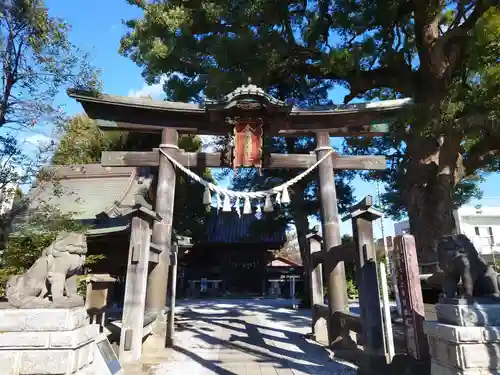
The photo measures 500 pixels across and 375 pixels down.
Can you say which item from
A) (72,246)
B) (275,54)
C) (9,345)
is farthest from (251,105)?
(9,345)

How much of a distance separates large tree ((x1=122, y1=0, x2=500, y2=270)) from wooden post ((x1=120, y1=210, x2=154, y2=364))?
5.90 metres

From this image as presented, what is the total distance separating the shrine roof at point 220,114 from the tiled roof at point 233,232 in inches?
457

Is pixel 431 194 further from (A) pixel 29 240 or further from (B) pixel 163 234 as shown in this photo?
(A) pixel 29 240

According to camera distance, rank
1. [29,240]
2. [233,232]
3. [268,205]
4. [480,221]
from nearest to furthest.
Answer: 1. [268,205]
2. [29,240]
3. [233,232]
4. [480,221]

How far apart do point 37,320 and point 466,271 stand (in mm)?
4543

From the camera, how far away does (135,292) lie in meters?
5.39

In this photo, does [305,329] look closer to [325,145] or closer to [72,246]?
[325,145]

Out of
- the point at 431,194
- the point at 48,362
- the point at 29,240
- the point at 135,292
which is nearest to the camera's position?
the point at 48,362

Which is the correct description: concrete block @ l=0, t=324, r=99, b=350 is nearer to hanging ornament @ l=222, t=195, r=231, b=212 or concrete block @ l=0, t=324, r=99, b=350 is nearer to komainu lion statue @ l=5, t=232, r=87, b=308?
komainu lion statue @ l=5, t=232, r=87, b=308

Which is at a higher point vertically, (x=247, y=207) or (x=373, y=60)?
(x=373, y=60)

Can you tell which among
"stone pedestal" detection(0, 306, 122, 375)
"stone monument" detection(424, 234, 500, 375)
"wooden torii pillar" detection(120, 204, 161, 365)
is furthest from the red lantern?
"stone pedestal" detection(0, 306, 122, 375)

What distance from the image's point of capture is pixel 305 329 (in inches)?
355

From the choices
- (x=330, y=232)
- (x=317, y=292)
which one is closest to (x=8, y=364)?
(x=330, y=232)

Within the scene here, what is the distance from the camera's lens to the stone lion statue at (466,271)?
3.48 m
